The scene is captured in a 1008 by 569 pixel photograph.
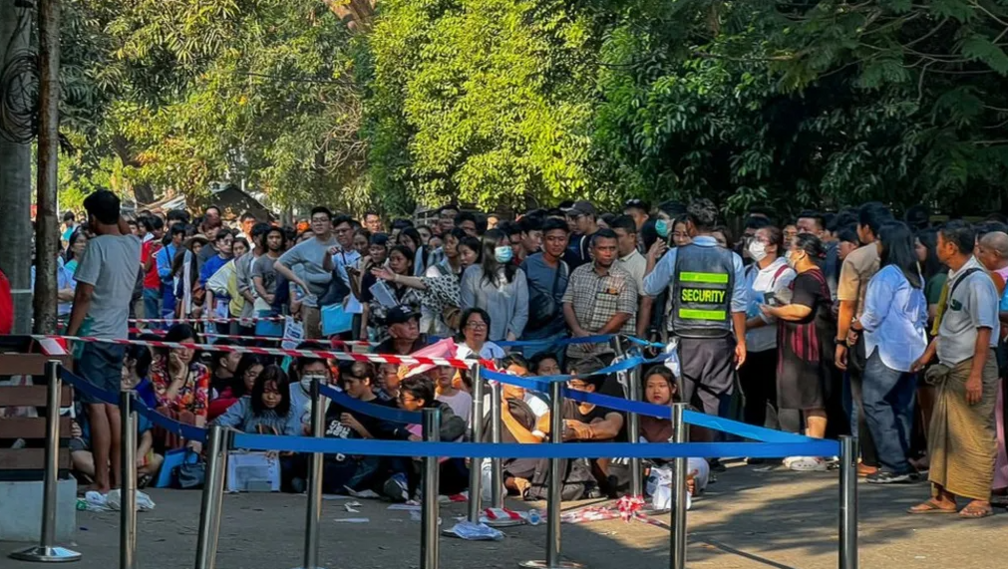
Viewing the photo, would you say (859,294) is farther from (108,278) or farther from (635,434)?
(108,278)

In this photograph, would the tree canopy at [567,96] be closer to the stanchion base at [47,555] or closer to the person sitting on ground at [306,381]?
the person sitting on ground at [306,381]

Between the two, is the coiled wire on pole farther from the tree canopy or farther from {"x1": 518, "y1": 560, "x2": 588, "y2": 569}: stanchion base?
the tree canopy

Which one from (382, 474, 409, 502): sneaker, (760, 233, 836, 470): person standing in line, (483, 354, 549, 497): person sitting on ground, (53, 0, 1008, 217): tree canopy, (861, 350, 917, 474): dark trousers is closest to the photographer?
(382, 474, 409, 502): sneaker

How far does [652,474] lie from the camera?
37.4 ft

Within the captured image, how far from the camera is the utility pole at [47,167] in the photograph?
10578mm

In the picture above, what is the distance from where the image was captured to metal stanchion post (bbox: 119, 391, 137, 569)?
7578 millimetres

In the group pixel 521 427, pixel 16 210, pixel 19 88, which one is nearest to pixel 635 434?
pixel 521 427

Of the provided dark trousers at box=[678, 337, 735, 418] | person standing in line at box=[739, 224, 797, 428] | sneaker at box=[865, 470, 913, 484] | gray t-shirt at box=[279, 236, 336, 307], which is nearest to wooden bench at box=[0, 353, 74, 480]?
dark trousers at box=[678, 337, 735, 418]

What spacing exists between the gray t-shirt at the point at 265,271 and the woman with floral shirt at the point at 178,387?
5.38m

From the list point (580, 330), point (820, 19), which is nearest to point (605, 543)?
point (580, 330)

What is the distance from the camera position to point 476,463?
9930 millimetres

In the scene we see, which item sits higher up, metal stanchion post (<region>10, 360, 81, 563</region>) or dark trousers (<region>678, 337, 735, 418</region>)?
dark trousers (<region>678, 337, 735, 418</region>)

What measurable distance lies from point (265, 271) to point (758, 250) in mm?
6827

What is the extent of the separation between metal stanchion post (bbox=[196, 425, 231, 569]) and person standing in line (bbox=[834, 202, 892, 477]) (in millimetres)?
6717
